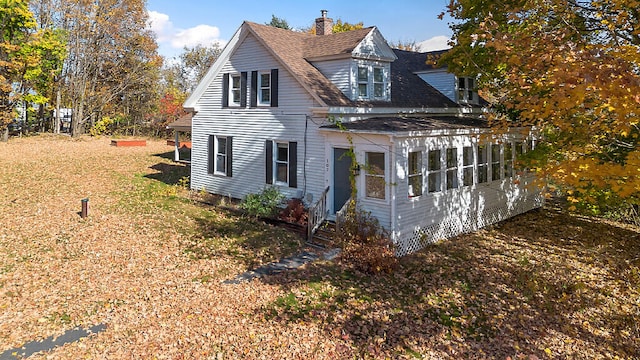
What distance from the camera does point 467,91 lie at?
823 inches

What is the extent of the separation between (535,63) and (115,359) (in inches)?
400

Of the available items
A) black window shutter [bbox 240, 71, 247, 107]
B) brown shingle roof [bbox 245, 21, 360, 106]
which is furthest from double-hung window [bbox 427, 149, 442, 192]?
black window shutter [bbox 240, 71, 247, 107]

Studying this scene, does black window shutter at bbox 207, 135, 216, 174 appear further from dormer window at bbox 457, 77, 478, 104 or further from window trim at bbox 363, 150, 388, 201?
dormer window at bbox 457, 77, 478, 104

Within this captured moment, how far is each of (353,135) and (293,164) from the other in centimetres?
339

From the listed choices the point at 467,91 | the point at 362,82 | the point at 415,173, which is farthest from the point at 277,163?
the point at 467,91

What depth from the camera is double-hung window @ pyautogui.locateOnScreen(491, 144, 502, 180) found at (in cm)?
1698

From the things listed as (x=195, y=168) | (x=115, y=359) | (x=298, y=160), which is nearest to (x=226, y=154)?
(x=195, y=168)

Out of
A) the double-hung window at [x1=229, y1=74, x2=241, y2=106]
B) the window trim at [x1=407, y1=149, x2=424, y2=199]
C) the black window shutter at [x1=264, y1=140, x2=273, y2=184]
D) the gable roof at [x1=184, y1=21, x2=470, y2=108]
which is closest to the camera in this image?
the window trim at [x1=407, y1=149, x2=424, y2=199]

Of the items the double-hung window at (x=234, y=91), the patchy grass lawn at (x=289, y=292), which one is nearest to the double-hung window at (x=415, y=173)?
the patchy grass lawn at (x=289, y=292)

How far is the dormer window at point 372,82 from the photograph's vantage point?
53.1 feet

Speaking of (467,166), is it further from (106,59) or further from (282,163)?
(106,59)

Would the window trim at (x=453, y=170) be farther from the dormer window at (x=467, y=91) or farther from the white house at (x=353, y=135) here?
the dormer window at (x=467, y=91)

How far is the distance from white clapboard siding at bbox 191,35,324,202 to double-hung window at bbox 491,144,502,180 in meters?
7.26

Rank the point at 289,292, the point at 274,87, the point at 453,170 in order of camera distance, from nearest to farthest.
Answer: the point at 289,292, the point at 453,170, the point at 274,87
